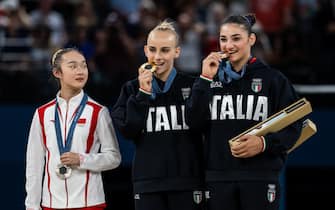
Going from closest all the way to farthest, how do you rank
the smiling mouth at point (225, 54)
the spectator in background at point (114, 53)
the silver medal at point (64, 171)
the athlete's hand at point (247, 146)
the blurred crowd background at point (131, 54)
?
the athlete's hand at point (247, 146)
the smiling mouth at point (225, 54)
the silver medal at point (64, 171)
the blurred crowd background at point (131, 54)
the spectator in background at point (114, 53)

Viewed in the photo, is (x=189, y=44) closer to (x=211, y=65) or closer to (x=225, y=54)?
Result: (x=225, y=54)

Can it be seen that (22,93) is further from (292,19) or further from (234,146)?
(234,146)

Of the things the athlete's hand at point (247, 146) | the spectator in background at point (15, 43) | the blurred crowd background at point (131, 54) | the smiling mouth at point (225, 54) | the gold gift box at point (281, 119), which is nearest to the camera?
the athlete's hand at point (247, 146)

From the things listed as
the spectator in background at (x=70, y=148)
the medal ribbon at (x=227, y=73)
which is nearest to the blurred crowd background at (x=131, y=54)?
the spectator in background at (x=70, y=148)

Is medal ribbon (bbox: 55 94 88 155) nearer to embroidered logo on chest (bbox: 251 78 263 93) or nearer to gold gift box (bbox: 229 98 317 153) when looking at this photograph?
gold gift box (bbox: 229 98 317 153)

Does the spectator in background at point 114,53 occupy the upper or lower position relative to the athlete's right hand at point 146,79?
upper

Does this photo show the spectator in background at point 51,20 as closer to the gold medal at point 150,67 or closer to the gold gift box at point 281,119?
the gold medal at point 150,67

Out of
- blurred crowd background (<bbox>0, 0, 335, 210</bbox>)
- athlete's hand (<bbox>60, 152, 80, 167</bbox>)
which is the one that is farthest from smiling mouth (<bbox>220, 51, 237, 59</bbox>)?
blurred crowd background (<bbox>0, 0, 335, 210</bbox>)

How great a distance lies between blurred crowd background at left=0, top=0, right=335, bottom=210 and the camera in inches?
464

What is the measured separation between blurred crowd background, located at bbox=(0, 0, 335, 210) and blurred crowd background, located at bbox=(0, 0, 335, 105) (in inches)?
0.5

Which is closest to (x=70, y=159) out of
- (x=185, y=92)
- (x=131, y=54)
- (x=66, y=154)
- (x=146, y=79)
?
(x=66, y=154)

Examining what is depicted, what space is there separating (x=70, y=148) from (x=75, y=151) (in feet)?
0.15

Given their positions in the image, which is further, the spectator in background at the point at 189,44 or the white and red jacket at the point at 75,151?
the spectator in background at the point at 189,44

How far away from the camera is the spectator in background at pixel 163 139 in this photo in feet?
25.7
